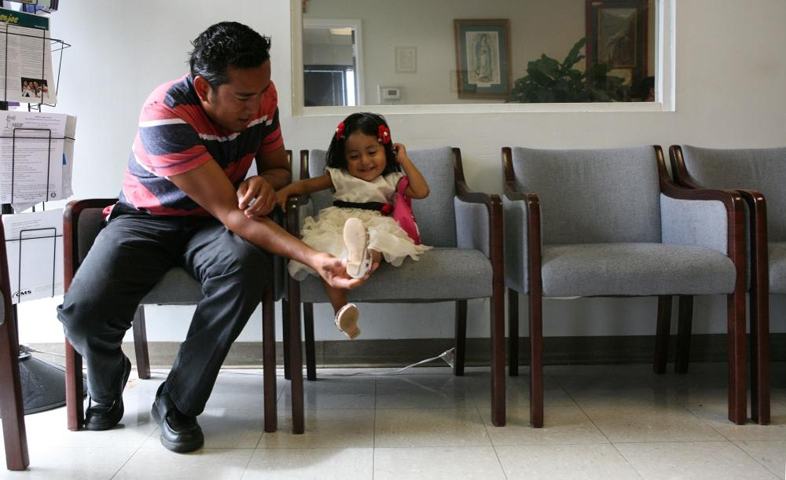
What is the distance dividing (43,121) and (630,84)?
7.56ft

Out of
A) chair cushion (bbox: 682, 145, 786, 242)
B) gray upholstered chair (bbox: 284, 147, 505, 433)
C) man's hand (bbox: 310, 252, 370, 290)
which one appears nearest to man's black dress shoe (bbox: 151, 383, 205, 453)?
gray upholstered chair (bbox: 284, 147, 505, 433)

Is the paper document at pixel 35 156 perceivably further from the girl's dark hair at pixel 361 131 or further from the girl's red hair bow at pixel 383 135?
the girl's red hair bow at pixel 383 135

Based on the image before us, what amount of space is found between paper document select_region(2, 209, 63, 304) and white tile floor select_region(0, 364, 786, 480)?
0.45m

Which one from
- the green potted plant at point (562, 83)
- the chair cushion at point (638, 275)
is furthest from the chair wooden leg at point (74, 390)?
the green potted plant at point (562, 83)

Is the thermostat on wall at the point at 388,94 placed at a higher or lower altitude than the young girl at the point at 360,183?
higher

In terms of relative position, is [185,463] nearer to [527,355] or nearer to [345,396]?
[345,396]

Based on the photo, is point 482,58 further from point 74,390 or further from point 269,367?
point 74,390

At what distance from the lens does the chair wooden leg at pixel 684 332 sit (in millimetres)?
2590

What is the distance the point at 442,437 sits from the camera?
1941 millimetres

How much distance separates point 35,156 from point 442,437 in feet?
5.51

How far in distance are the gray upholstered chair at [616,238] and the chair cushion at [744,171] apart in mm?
135

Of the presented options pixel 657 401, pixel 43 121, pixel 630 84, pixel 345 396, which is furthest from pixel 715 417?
pixel 43 121

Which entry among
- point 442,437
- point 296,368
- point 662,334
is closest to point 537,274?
point 442,437

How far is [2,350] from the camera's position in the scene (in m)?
1.64
